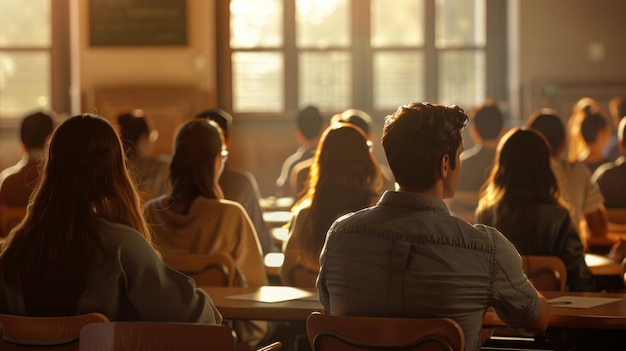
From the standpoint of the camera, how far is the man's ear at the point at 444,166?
7.94 feet

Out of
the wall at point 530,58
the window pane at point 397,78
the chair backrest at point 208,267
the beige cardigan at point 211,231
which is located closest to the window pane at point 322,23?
the window pane at point 397,78

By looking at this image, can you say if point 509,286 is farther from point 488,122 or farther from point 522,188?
point 488,122

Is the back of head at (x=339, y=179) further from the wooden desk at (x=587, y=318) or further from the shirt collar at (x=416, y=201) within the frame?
the shirt collar at (x=416, y=201)

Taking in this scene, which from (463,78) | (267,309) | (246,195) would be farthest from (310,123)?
(267,309)

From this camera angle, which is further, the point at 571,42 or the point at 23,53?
the point at 23,53

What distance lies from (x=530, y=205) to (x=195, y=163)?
1359 millimetres

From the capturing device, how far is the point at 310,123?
7578 mm

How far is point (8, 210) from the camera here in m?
5.68

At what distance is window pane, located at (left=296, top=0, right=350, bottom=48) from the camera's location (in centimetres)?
1037

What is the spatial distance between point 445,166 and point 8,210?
384 cm

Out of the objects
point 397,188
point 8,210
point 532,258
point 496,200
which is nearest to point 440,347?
point 397,188

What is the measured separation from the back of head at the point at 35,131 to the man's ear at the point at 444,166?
13.9 ft

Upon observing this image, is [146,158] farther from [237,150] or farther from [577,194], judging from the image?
[237,150]

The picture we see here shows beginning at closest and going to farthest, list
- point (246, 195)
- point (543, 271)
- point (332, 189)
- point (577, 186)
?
point (543, 271), point (332, 189), point (246, 195), point (577, 186)
